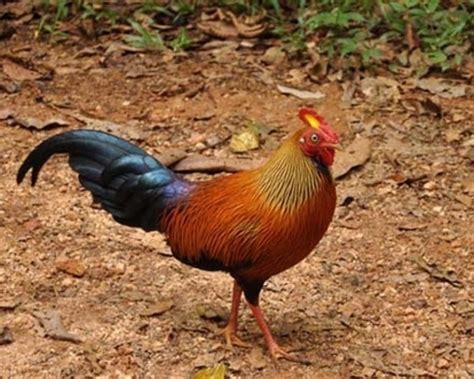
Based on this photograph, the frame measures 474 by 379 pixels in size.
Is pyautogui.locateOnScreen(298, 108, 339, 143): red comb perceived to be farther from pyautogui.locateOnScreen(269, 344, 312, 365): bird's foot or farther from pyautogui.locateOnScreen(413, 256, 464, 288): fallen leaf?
pyautogui.locateOnScreen(413, 256, 464, 288): fallen leaf

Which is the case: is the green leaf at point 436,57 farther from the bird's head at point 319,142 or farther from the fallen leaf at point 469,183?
the bird's head at point 319,142

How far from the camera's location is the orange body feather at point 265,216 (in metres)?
Answer: 4.86

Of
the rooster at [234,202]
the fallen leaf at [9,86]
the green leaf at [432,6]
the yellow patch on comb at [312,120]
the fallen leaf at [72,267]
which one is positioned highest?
the yellow patch on comb at [312,120]

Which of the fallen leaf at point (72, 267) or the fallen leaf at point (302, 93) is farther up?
the fallen leaf at point (302, 93)

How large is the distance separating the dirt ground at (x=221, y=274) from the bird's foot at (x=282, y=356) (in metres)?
0.03

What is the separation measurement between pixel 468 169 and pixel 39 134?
2.68 m

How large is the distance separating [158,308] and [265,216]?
951 millimetres

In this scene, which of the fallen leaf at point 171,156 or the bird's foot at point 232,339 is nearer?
the bird's foot at point 232,339

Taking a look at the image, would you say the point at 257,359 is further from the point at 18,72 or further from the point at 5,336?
the point at 18,72

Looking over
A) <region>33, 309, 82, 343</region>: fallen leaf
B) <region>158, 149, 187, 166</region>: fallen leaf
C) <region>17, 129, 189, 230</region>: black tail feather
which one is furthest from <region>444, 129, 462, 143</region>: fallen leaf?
<region>33, 309, 82, 343</region>: fallen leaf

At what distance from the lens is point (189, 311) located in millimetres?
5547

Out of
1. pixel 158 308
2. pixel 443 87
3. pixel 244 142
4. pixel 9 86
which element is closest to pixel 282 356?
pixel 158 308

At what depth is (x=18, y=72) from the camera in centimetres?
804

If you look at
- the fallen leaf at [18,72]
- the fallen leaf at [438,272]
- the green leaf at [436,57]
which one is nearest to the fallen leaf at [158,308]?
the fallen leaf at [438,272]
